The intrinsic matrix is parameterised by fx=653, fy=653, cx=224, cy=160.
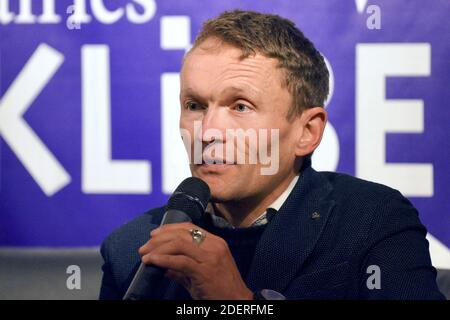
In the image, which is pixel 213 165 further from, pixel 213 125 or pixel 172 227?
pixel 172 227

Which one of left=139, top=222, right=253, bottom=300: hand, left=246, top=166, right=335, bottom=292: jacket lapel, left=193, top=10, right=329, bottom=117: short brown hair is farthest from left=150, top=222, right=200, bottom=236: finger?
left=193, top=10, right=329, bottom=117: short brown hair

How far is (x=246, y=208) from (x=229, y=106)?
236 millimetres

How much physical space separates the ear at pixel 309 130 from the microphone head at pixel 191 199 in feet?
1.04

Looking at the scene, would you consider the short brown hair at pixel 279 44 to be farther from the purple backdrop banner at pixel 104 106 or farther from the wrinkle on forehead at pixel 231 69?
the purple backdrop banner at pixel 104 106

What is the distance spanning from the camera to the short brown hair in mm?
1359

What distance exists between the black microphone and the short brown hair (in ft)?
1.06

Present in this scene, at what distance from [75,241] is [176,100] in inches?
19.7

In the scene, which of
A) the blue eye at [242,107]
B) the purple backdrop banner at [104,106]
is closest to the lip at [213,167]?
the blue eye at [242,107]

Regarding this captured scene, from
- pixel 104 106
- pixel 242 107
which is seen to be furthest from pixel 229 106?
pixel 104 106

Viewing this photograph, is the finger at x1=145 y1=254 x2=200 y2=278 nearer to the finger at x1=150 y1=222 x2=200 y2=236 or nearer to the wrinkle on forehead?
the finger at x1=150 y1=222 x2=200 y2=236

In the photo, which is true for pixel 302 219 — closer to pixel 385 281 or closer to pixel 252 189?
pixel 252 189

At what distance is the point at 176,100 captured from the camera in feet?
6.30

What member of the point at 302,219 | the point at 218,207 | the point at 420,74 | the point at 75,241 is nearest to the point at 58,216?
the point at 75,241

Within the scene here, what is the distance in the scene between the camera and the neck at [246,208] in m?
1.42
